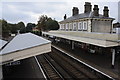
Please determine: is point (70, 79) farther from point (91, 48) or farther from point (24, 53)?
point (91, 48)

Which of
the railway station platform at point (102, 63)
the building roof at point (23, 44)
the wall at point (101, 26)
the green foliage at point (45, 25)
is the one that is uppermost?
the green foliage at point (45, 25)

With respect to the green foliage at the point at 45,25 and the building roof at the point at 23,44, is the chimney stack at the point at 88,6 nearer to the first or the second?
the building roof at the point at 23,44

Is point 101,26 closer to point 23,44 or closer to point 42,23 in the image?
point 23,44

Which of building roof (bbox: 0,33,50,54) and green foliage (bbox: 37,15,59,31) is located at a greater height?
green foliage (bbox: 37,15,59,31)

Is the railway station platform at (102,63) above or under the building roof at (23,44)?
Answer: under

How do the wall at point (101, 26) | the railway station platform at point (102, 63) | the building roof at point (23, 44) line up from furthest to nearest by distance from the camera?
the wall at point (101, 26) < the railway station platform at point (102, 63) < the building roof at point (23, 44)

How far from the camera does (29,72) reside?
12.6 meters

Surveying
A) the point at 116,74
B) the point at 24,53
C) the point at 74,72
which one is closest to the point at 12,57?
the point at 24,53

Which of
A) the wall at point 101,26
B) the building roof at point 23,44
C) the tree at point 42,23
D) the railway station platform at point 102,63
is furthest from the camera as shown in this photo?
the tree at point 42,23

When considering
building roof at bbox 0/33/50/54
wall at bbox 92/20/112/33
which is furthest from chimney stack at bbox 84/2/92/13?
building roof at bbox 0/33/50/54

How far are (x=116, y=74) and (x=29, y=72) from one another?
7.10 meters

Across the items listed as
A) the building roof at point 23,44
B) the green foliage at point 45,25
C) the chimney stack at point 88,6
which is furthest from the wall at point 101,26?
the green foliage at point 45,25

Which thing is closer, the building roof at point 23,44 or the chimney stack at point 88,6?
the building roof at point 23,44

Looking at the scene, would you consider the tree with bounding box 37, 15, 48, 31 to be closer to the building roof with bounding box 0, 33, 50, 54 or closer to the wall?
the wall
